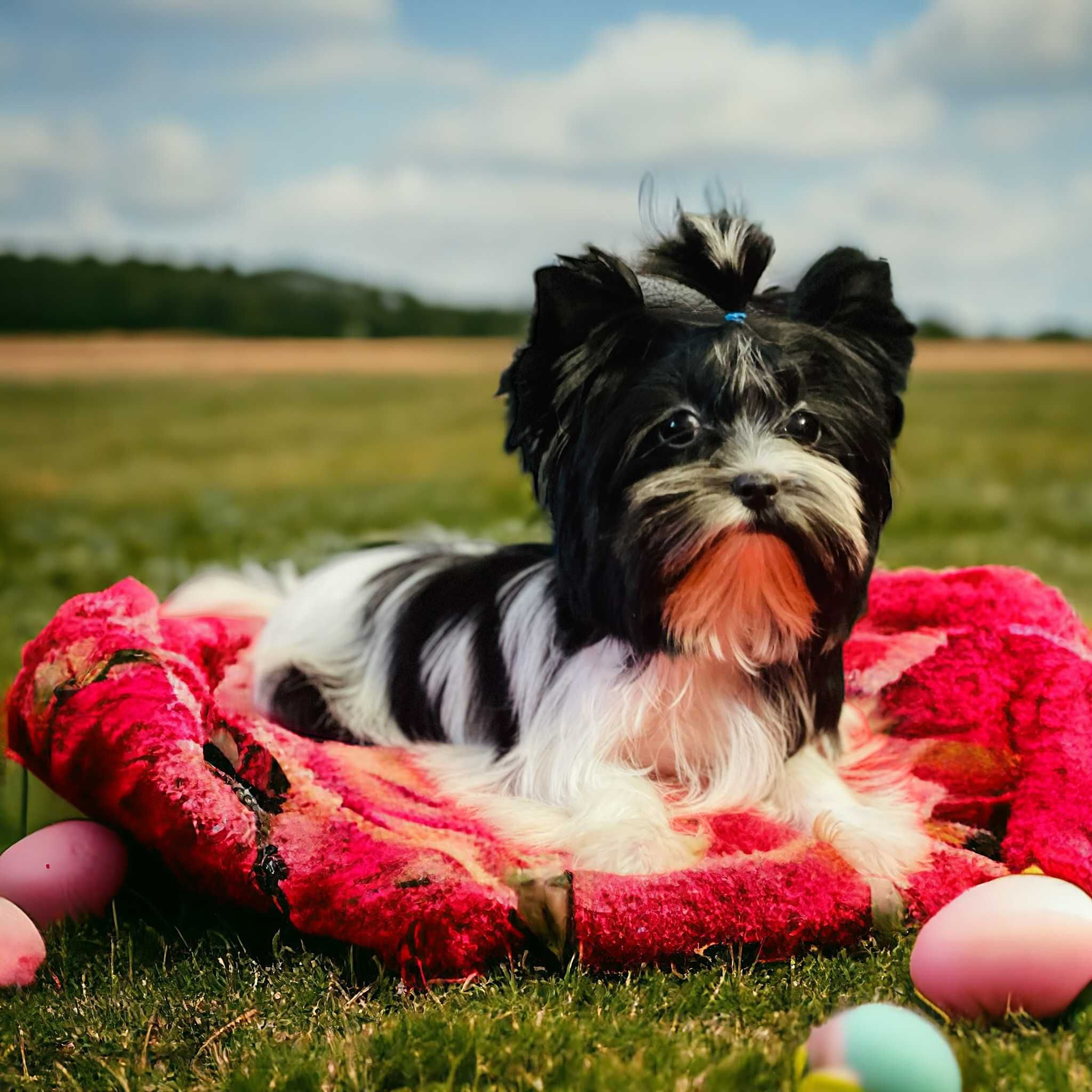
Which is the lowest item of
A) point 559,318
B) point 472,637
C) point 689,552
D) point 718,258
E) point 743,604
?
point 472,637

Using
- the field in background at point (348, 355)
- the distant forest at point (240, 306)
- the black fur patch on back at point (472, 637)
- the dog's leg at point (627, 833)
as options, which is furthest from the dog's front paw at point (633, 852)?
the distant forest at point (240, 306)

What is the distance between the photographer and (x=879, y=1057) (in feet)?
5.95

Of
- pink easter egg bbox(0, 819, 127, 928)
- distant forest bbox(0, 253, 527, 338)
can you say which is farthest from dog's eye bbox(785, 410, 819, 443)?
distant forest bbox(0, 253, 527, 338)

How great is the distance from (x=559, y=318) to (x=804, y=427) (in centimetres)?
54

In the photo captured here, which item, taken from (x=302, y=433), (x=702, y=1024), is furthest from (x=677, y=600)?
(x=302, y=433)

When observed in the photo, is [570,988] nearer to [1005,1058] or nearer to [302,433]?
[1005,1058]

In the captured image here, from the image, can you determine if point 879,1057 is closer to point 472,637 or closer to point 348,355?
point 472,637

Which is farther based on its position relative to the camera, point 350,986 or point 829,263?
point 829,263

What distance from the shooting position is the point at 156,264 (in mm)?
16203

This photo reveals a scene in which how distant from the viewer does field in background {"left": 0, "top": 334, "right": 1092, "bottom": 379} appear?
15.7 meters

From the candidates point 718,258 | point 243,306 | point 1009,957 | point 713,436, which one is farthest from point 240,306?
point 1009,957

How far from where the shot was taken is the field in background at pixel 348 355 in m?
15.7

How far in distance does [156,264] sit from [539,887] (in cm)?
1516

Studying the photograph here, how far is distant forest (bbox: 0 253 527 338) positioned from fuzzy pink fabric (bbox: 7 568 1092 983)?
42.5 ft
